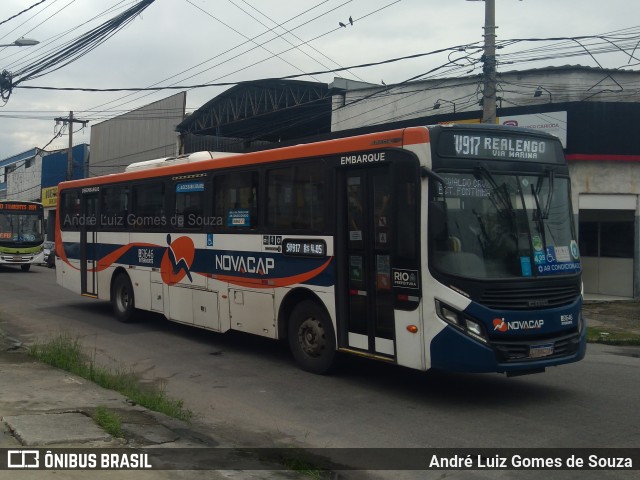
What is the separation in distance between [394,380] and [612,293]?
14.5m

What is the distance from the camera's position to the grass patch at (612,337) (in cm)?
1364

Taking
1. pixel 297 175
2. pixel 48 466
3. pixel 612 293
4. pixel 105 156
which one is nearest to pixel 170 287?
pixel 297 175

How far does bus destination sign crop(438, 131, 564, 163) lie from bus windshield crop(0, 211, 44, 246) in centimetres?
2694

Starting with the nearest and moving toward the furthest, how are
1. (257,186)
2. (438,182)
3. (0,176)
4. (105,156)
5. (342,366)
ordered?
(438,182) < (342,366) < (257,186) < (105,156) < (0,176)

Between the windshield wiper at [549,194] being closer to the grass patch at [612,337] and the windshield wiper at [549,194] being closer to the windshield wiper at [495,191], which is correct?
the windshield wiper at [495,191]

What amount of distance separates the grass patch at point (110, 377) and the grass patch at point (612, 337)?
8.90 m

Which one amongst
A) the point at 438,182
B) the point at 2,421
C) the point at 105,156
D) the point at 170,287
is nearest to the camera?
the point at 2,421

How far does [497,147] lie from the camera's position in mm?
8375

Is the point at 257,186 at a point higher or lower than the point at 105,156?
lower

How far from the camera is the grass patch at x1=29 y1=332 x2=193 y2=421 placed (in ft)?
25.6

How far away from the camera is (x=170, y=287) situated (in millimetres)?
13109

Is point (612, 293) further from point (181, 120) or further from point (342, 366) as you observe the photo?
point (181, 120)

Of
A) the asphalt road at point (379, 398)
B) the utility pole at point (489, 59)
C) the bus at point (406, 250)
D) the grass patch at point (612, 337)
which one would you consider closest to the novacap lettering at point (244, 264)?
the bus at point (406, 250)

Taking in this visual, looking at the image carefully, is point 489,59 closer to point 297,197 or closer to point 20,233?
point 297,197
